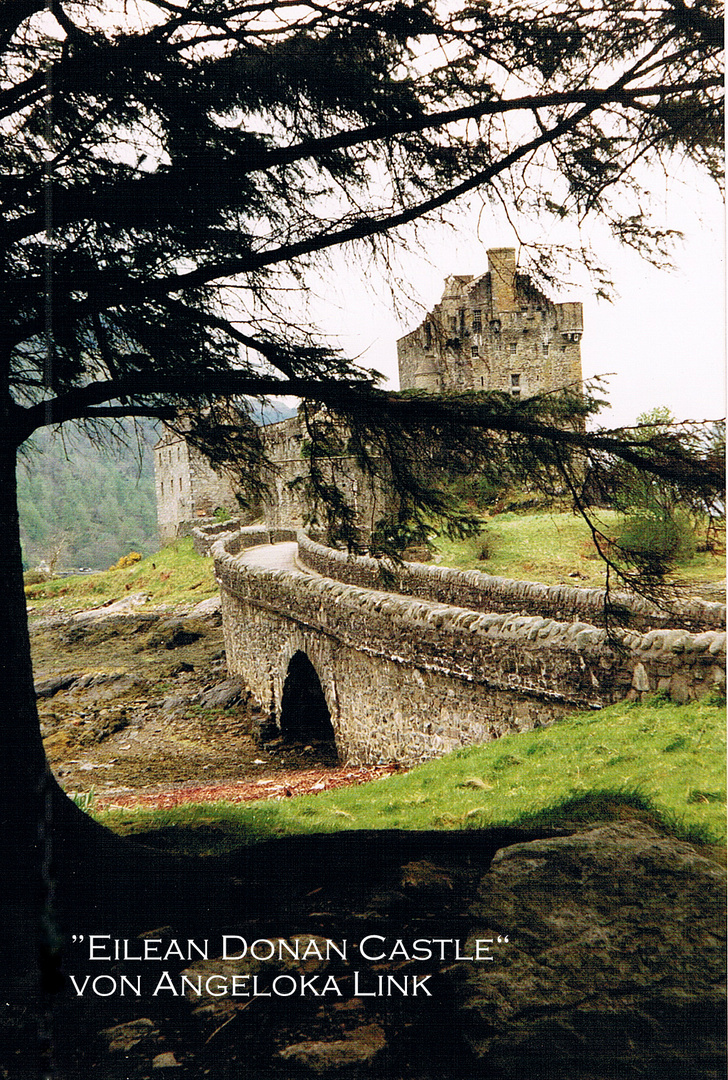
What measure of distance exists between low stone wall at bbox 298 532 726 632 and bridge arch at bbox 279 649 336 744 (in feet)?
5.42

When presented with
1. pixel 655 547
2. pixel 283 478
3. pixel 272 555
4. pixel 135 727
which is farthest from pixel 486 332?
pixel 135 727

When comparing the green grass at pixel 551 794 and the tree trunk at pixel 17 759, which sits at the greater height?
the tree trunk at pixel 17 759

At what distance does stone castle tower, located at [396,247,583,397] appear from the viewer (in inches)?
192

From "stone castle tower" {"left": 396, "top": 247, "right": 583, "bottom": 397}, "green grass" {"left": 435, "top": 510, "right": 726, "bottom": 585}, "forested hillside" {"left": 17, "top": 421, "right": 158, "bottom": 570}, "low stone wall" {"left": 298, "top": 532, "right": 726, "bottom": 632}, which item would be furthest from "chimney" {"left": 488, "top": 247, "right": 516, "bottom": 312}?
"green grass" {"left": 435, "top": 510, "right": 726, "bottom": 585}

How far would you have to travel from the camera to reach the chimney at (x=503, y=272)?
486cm

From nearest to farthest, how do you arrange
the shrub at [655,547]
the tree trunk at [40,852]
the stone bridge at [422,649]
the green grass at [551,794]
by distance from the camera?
the tree trunk at [40,852] < the shrub at [655,547] < the green grass at [551,794] < the stone bridge at [422,649]

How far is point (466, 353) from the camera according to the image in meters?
5.33

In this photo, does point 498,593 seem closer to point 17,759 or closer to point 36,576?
point 36,576

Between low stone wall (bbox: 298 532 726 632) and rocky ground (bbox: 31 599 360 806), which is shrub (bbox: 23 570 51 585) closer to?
rocky ground (bbox: 31 599 360 806)

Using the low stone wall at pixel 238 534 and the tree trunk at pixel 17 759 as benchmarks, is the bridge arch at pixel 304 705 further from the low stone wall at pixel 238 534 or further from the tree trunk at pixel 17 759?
the tree trunk at pixel 17 759

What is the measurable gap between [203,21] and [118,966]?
5.70m

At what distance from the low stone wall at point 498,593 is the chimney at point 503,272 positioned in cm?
325

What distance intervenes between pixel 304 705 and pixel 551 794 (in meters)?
6.42

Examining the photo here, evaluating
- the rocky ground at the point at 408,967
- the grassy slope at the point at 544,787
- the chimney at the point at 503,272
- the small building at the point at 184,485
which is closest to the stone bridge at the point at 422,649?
the grassy slope at the point at 544,787
